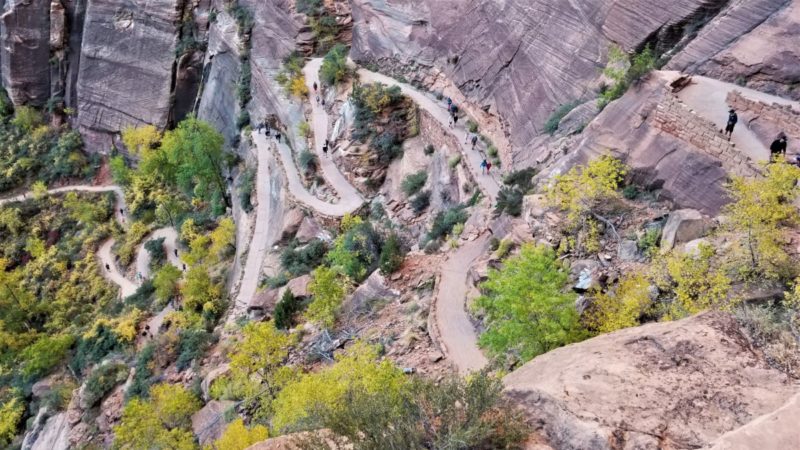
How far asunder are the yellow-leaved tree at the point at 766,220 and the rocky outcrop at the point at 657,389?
5215 mm

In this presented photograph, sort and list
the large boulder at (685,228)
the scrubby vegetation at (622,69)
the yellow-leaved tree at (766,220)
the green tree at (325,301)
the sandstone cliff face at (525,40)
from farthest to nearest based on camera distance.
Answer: the sandstone cliff face at (525,40) → the green tree at (325,301) → the scrubby vegetation at (622,69) → the large boulder at (685,228) → the yellow-leaved tree at (766,220)

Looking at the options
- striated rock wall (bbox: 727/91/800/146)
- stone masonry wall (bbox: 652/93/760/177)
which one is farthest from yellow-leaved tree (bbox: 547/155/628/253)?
Result: striated rock wall (bbox: 727/91/800/146)

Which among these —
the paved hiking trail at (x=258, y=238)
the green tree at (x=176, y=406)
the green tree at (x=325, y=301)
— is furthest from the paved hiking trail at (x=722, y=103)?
the paved hiking trail at (x=258, y=238)

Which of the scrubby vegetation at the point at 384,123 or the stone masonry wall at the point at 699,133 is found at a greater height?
the stone masonry wall at the point at 699,133

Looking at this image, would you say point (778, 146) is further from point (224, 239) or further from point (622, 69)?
point (224, 239)

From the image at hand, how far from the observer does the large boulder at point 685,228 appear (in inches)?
679

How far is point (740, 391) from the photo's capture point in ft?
29.5

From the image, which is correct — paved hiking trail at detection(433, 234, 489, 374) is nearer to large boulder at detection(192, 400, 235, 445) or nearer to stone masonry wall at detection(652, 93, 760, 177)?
stone masonry wall at detection(652, 93, 760, 177)

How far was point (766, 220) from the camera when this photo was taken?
Result: 14.8 meters

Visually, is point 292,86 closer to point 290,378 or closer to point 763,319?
point 290,378

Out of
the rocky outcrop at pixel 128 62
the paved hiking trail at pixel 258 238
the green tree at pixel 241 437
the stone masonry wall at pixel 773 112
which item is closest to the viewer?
the stone masonry wall at pixel 773 112

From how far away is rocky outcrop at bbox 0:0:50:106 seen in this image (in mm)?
60656

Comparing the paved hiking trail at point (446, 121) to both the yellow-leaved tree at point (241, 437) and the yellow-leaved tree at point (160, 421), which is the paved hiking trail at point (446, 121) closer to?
the yellow-leaved tree at point (241, 437)

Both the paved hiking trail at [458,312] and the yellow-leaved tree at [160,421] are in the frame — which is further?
the yellow-leaved tree at [160,421]
